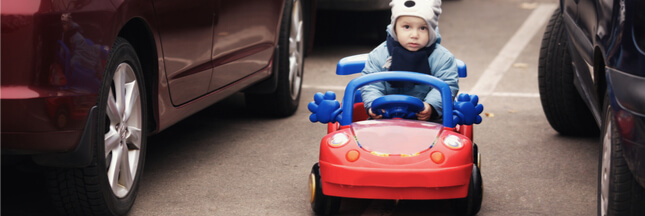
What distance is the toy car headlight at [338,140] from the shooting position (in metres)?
4.10

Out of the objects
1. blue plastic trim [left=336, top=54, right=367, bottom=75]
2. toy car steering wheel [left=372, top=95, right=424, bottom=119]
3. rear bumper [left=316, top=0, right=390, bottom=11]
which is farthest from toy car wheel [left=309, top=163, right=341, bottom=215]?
rear bumper [left=316, top=0, right=390, bottom=11]

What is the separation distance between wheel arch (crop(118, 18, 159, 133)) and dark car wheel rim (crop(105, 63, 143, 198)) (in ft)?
0.55

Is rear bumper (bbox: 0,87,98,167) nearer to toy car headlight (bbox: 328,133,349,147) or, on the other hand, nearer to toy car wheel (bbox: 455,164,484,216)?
toy car headlight (bbox: 328,133,349,147)

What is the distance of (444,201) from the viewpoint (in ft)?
14.9

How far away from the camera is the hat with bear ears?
4.42 m

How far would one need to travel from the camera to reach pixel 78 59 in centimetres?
364

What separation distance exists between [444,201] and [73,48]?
72.2 inches

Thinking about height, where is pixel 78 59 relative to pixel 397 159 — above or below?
above

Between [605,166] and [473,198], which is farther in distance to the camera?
[473,198]

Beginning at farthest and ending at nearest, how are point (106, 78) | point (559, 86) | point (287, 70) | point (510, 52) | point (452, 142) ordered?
point (510, 52) < point (287, 70) < point (559, 86) < point (452, 142) < point (106, 78)

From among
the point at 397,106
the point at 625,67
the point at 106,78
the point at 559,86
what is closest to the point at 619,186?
the point at 625,67

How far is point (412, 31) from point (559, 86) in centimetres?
168

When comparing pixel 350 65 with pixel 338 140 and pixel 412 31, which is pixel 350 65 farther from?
pixel 338 140

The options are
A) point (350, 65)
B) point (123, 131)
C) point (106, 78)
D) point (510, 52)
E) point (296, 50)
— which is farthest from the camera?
point (510, 52)
